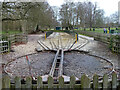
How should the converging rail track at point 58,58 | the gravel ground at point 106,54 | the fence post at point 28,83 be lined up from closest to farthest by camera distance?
the fence post at point 28,83 → the converging rail track at point 58,58 → the gravel ground at point 106,54

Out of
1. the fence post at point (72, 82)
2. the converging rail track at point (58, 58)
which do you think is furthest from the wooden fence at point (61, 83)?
the converging rail track at point (58, 58)

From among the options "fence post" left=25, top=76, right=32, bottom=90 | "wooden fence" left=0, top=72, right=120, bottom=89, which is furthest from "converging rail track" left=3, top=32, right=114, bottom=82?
"fence post" left=25, top=76, right=32, bottom=90

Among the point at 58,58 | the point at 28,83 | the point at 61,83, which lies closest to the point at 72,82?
the point at 61,83

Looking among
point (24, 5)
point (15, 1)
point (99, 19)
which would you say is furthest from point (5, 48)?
point (99, 19)

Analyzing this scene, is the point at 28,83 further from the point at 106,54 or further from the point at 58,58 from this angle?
the point at 106,54

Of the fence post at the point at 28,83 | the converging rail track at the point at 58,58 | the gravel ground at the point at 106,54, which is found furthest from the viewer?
the gravel ground at the point at 106,54

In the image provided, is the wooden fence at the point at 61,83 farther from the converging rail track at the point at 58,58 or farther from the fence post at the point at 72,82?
the converging rail track at the point at 58,58

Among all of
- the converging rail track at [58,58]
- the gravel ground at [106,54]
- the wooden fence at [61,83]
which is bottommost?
the gravel ground at [106,54]

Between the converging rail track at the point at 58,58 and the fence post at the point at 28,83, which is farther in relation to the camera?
the converging rail track at the point at 58,58

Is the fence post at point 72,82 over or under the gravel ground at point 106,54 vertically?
over

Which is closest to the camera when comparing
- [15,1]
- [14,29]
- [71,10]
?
[15,1]

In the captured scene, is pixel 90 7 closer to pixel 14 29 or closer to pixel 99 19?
pixel 99 19

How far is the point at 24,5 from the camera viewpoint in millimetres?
17250

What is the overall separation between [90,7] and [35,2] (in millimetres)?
26153
